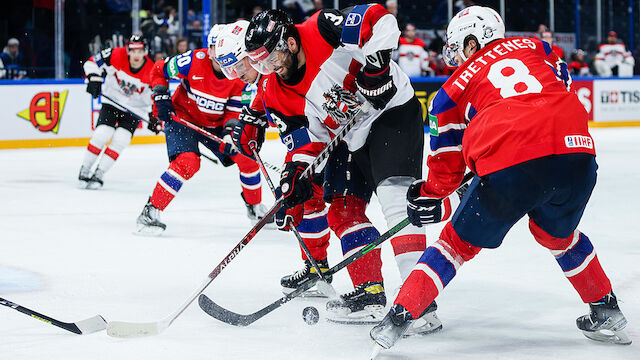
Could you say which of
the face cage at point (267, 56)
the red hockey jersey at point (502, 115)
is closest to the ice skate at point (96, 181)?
the face cage at point (267, 56)

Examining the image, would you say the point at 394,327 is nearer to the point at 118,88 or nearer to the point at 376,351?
the point at 376,351

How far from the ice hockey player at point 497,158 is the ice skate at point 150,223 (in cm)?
224

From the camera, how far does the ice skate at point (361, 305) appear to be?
2766mm

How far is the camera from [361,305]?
110 inches

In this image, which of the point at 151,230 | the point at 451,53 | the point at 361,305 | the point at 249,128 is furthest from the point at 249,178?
the point at 451,53

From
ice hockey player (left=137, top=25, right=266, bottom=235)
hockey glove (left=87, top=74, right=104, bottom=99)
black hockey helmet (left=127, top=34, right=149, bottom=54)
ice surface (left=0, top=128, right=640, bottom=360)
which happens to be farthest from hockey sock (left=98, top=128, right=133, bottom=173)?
ice hockey player (left=137, top=25, right=266, bottom=235)

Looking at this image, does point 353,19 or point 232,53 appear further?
point 232,53

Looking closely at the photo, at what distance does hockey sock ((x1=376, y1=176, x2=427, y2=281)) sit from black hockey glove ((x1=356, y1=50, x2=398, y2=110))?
237mm

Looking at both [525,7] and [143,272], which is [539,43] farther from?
[525,7]

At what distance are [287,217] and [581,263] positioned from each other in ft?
3.02

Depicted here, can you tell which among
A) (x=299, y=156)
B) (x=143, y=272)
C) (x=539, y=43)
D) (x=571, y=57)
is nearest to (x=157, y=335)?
(x=299, y=156)

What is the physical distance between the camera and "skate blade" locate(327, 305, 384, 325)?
2.74 meters

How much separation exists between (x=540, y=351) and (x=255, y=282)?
48.8 inches

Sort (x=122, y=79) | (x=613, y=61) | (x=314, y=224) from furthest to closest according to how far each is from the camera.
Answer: (x=613, y=61), (x=122, y=79), (x=314, y=224)
